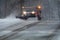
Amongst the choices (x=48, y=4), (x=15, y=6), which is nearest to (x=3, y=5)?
(x=15, y=6)

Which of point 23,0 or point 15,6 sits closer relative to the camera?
point 23,0

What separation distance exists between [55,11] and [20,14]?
24.0 feet

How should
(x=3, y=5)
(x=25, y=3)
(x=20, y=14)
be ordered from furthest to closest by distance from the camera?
(x=3, y=5), (x=20, y=14), (x=25, y=3)

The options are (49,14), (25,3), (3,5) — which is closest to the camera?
(25,3)

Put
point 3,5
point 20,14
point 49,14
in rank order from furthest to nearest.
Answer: point 3,5
point 49,14
point 20,14

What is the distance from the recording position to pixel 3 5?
38125 mm

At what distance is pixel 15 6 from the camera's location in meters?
36.0

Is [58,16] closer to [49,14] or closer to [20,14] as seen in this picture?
[49,14]

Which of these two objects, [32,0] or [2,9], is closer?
[32,0]

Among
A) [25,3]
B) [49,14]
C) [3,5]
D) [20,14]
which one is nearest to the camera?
[25,3]

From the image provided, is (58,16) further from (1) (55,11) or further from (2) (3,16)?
(2) (3,16)

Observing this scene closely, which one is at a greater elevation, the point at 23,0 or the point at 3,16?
the point at 23,0

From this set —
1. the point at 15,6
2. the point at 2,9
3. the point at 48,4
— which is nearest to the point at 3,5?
the point at 2,9

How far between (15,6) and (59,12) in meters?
7.05
